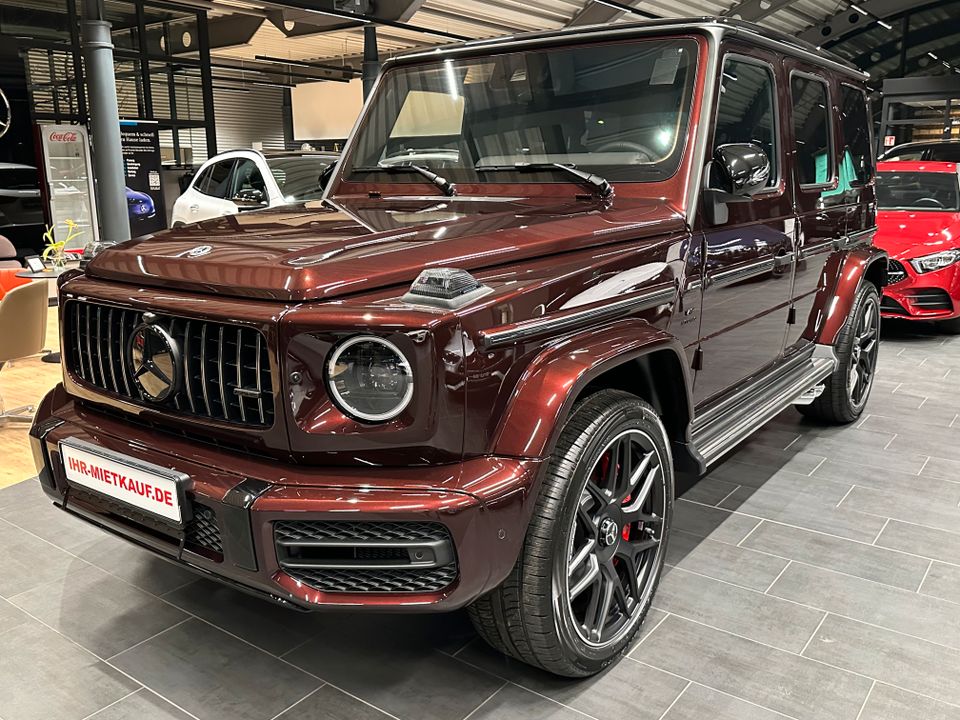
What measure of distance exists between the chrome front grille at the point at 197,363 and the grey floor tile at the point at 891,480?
287 centimetres

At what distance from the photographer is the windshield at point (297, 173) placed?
A: 8.48 m

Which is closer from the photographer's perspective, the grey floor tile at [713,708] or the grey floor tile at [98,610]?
the grey floor tile at [713,708]

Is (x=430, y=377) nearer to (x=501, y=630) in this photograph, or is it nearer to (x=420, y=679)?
(x=501, y=630)

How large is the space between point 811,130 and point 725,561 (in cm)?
193

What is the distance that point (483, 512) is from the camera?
1749 millimetres

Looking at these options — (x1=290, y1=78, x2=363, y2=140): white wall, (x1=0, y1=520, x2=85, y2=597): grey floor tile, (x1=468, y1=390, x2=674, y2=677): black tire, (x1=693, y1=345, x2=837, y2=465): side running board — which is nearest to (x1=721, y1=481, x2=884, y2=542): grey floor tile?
(x1=693, y1=345, x2=837, y2=465): side running board

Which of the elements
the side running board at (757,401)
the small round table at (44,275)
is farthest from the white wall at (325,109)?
the side running board at (757,401)

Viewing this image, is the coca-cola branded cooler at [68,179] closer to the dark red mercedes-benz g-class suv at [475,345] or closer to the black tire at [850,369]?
the dark red mercedes-benz g-class suv at [475,345]

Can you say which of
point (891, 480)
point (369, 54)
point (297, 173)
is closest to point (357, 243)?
point (891, 480)

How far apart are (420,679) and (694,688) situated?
752mm

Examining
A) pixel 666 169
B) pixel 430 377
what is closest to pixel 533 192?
pixel 666 169

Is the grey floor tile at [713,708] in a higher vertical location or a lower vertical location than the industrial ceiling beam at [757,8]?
lower

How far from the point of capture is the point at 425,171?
114 inches

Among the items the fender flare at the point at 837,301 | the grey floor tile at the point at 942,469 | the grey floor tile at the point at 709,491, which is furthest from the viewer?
the fender flare at the point at 837,301
